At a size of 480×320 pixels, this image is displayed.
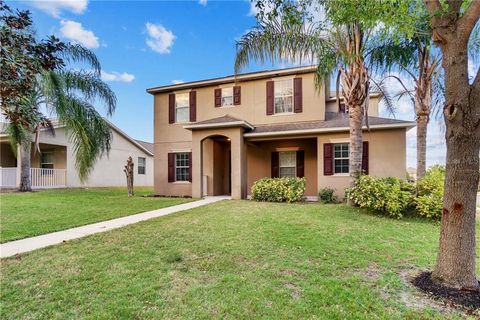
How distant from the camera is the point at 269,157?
16156 millimetres

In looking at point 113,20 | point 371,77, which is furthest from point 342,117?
point 113,20

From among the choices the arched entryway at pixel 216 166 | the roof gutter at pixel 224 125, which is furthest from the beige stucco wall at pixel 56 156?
the roof gutter at pixel 224 125

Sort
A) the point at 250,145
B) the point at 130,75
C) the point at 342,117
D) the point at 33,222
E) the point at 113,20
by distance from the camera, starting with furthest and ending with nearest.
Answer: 1. the point at 130,75
2. the point at 250,145
3. the point at 342,117
4. the point at 113,20
5. the point at 33,222

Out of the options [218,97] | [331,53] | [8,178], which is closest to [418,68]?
[331,53]

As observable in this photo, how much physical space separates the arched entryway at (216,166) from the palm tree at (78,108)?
5.55 metres

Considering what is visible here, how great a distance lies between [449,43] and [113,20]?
43.1 ft

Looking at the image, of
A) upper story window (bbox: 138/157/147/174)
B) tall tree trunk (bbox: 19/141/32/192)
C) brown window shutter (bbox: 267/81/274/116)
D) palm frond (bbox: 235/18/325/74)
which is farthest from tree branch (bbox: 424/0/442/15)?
upper story window (bbox: 138/157/147/174)

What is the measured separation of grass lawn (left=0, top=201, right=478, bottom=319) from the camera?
349 centimetres

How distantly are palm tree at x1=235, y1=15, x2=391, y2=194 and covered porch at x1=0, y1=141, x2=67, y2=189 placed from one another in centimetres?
1748

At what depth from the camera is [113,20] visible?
42.0 feet

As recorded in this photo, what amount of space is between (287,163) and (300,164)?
30.1 inches

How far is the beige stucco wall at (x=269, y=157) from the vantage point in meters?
15.3

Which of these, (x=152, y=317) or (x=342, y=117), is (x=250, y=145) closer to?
(x=342, y=117)

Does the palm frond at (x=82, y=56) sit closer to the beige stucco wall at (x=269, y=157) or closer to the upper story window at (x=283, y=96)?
the beige stucco wall at (x=269, y=157)
